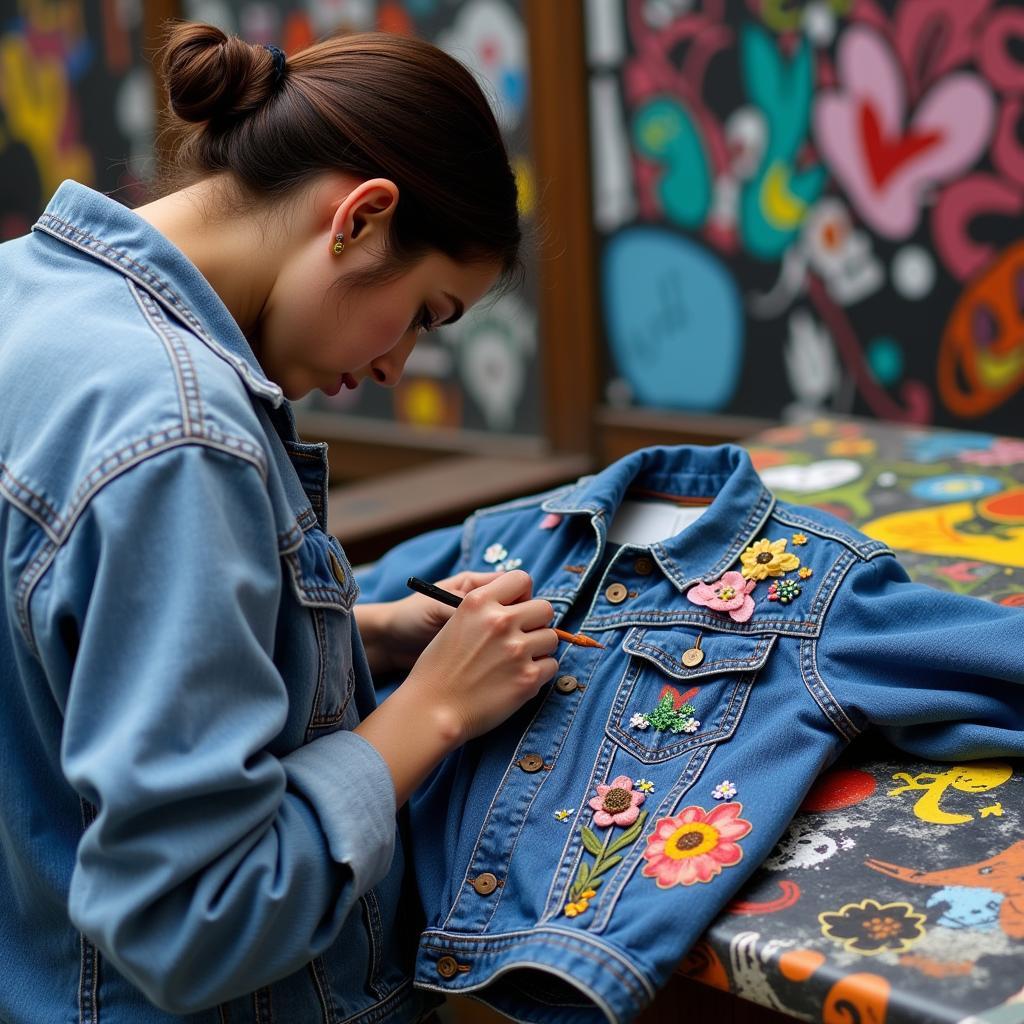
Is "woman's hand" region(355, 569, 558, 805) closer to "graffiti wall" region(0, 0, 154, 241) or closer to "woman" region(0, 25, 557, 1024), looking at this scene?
"woman" region(0, 25, 557, 1024)

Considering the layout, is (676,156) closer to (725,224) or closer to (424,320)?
(725,224)

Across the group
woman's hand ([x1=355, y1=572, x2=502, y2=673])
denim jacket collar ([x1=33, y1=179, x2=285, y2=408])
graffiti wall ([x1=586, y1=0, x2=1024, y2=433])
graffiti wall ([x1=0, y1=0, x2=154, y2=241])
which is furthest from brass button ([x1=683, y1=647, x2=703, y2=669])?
graffiti wall ([x1=0, y1=0, x2=154, y2=241])

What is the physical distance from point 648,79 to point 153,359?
215cm

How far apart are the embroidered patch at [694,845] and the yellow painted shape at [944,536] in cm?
57

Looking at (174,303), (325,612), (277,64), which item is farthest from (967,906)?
(277,64)

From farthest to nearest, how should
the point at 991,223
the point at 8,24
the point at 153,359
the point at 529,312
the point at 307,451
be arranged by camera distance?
the point at 8,24
the point at 529,312
the point at 991,223
the point at 307,451
the point at 153,359

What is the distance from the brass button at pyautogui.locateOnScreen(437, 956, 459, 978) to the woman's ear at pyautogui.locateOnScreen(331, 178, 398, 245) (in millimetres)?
600

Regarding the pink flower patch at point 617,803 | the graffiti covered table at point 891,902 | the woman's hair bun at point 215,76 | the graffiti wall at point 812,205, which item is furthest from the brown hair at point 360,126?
the graffiti wall at point 812,205

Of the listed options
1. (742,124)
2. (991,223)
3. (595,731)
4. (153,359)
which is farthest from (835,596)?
(742,124)

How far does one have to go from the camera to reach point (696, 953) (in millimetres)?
973

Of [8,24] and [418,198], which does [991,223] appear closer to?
[418,198]

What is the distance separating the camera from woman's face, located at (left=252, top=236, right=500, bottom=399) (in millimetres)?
1106

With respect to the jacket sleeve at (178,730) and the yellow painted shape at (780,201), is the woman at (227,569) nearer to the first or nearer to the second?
the jacket sleeve at (178,730)

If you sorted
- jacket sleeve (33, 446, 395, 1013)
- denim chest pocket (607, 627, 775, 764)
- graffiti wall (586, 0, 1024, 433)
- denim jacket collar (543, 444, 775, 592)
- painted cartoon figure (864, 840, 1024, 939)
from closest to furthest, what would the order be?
jacket sleeve (33, 446, 395, 1013)
painted cartoon figure (864, 840, 1024, 939)
denim chest pocket (607, 627, 775, 764)
denim jacket collar (543, 444, 775, 592)
graffiti wall (586, 0, 1024, 433)
